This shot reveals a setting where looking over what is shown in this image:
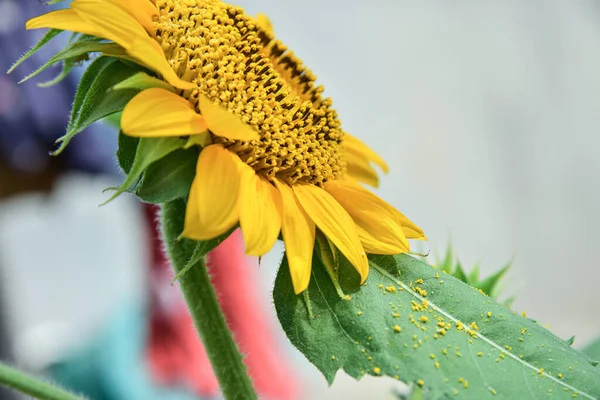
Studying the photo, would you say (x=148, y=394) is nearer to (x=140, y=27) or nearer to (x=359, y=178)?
(x=359, y=178)

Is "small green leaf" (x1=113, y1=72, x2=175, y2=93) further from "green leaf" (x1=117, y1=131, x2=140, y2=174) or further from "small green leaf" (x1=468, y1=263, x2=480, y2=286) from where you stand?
"small green leaf" (x1=468, y1=263, x2=480, y2=286)

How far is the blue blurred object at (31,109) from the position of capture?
1.93 metres

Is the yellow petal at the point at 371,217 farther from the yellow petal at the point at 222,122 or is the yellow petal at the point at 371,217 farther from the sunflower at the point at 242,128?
the yellow petal at the point at 222,122

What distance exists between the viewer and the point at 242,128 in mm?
494

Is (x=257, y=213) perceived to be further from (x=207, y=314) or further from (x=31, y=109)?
(x=31, y=109)

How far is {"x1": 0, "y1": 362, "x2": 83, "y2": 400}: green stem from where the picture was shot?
477 mm

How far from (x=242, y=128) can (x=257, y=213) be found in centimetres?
6

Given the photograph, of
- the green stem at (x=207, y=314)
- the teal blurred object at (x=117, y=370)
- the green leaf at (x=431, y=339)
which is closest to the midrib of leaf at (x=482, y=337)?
the green leaf at (x=431, y=339)

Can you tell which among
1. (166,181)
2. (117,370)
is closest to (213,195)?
(166,181)

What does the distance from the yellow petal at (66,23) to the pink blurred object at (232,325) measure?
73.6 inches

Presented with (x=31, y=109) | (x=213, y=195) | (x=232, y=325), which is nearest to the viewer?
(x=213, y=195)

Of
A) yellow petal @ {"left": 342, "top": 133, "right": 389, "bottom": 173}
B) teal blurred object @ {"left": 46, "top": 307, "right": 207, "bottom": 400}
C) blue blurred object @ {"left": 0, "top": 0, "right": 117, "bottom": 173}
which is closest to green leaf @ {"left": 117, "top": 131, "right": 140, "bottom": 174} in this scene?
yellow petal @ {"left": 342, "top": 133, "right": 389, "bottom": 173}

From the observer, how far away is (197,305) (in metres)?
0.56

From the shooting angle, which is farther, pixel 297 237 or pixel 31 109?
pixel 31 109
